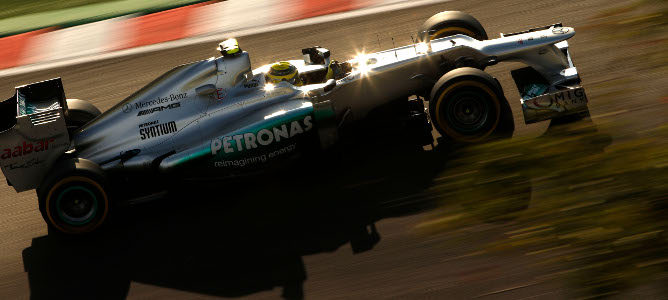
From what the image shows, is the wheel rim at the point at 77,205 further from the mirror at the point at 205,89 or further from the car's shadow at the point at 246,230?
the mirror at the point at 205,89

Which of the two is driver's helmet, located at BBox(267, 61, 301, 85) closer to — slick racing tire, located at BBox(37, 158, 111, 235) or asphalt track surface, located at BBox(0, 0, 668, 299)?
asphalt track surface, located at BBox(0, 0, 668, 299)

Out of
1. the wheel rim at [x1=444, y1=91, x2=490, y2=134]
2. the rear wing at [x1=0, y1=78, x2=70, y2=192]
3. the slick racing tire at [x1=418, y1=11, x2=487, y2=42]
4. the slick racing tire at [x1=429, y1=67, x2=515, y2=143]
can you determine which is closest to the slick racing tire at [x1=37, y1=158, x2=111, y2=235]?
the rear wing at [x1=0, y1=78, x2=70, y2=192]

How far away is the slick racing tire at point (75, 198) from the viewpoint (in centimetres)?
609

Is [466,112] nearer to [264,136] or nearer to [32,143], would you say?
[264,136]

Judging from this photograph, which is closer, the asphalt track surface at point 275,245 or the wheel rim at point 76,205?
the asphalt track surface at point 275,245

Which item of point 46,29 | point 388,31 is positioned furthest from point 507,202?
point 46,29

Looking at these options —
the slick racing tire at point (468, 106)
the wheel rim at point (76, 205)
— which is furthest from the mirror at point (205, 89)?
the slick racing tire at point (468, 106)

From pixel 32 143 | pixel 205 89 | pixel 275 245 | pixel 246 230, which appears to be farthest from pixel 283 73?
pixel 32 143

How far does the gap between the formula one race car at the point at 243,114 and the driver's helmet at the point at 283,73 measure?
1 centimetres

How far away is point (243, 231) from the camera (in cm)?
612

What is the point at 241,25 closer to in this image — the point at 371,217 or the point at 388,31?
the point at 388,31

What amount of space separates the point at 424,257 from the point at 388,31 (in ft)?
19.0

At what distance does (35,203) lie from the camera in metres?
7.22

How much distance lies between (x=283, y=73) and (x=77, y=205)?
7.38 ft
